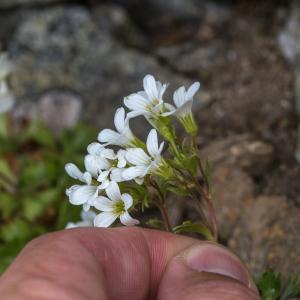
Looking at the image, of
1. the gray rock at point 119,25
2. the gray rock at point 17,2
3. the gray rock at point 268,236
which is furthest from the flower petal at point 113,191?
the gray rock at point 17,2

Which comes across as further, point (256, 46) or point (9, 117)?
point (9, 117)

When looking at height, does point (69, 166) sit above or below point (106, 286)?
above

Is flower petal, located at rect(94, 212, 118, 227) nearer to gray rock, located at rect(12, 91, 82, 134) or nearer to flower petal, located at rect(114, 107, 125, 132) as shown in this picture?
flower petal, located at rect(114, 107, 125, 132)

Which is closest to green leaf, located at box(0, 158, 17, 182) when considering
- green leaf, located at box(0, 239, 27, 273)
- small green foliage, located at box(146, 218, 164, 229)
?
green leaf, located at box(0, 239, 27, 273)

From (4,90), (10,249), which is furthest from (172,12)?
(10,249)

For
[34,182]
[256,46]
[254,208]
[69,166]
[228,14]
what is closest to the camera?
[69,166]

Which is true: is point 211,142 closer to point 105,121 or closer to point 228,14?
point 105,121

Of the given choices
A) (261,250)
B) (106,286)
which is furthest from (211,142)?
(106,286)
